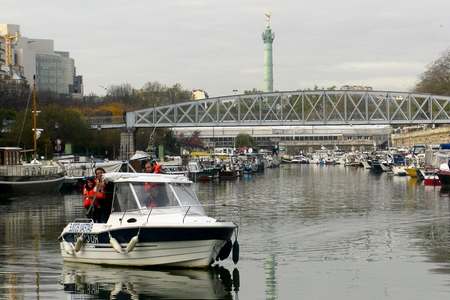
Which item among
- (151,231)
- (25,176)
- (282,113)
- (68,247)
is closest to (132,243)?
(151,231)

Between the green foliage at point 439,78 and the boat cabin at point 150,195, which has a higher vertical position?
the green foliage at point 439,78

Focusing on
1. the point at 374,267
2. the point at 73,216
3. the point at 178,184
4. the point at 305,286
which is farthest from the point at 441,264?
the point at 73,216

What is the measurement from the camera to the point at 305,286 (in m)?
26.2

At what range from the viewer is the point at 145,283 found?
26609 mm

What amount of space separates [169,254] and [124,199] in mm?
2249

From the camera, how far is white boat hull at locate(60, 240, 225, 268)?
90.9 feet

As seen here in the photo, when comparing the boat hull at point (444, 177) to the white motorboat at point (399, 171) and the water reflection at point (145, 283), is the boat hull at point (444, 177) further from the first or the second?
the water reflection at point (145, 283)

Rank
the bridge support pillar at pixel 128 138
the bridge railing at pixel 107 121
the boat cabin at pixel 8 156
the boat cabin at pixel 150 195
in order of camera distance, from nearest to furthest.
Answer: the boat cabin at pixel 150 195 < the boat cabin at pixel 8 156 < the bridge support pillar at pixel 128 138 < the bridge railing at pixel 107 121

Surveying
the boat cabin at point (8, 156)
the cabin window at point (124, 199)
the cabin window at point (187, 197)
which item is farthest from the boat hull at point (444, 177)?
the cabin window at point (124, 199)

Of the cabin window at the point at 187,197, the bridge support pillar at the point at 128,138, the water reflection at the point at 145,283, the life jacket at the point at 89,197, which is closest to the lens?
the water reflection at the point at 145,283

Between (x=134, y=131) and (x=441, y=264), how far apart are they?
132 meters

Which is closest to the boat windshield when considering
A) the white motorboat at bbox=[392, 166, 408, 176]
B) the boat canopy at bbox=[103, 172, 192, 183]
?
the boat canopy at bbox=[103, 172, 192, 183]

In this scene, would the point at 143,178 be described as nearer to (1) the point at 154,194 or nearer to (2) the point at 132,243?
(1) the point at 154,194

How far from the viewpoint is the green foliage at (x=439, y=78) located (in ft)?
529
